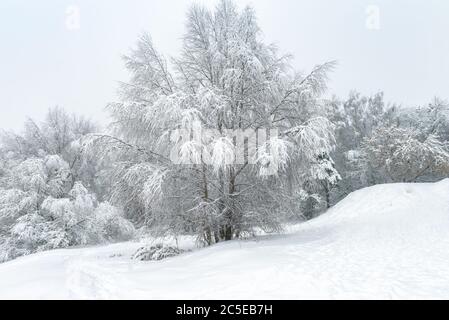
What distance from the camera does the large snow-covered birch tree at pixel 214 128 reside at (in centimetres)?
1063

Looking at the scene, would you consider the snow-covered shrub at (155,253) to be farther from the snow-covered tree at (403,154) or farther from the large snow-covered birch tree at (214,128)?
the snow-covered tree at (403,154)

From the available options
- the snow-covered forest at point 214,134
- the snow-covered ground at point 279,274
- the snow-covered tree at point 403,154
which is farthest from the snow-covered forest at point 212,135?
the snow-covered tree at point 403,154

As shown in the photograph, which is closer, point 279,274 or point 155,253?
point 279,274

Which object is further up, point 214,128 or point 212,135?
point 214,128

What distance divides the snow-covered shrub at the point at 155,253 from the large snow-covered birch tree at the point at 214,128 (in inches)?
22.2

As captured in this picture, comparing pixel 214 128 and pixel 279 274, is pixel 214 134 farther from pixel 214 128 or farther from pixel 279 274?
pixel 279 274

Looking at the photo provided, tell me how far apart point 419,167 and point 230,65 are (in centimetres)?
2045

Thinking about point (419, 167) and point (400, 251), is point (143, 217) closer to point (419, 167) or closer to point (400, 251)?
point (400, 251)

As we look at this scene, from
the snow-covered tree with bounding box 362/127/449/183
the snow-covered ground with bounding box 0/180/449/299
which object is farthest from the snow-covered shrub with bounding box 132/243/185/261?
the snow-covered tree with bounding box 362/127/449/183

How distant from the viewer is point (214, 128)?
11211mm

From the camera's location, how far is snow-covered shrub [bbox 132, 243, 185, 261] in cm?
1059

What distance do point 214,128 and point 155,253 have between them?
3.93m

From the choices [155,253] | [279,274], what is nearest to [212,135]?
[155,253]

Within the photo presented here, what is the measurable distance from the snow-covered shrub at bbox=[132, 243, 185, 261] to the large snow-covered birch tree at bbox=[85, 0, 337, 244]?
56 cm
